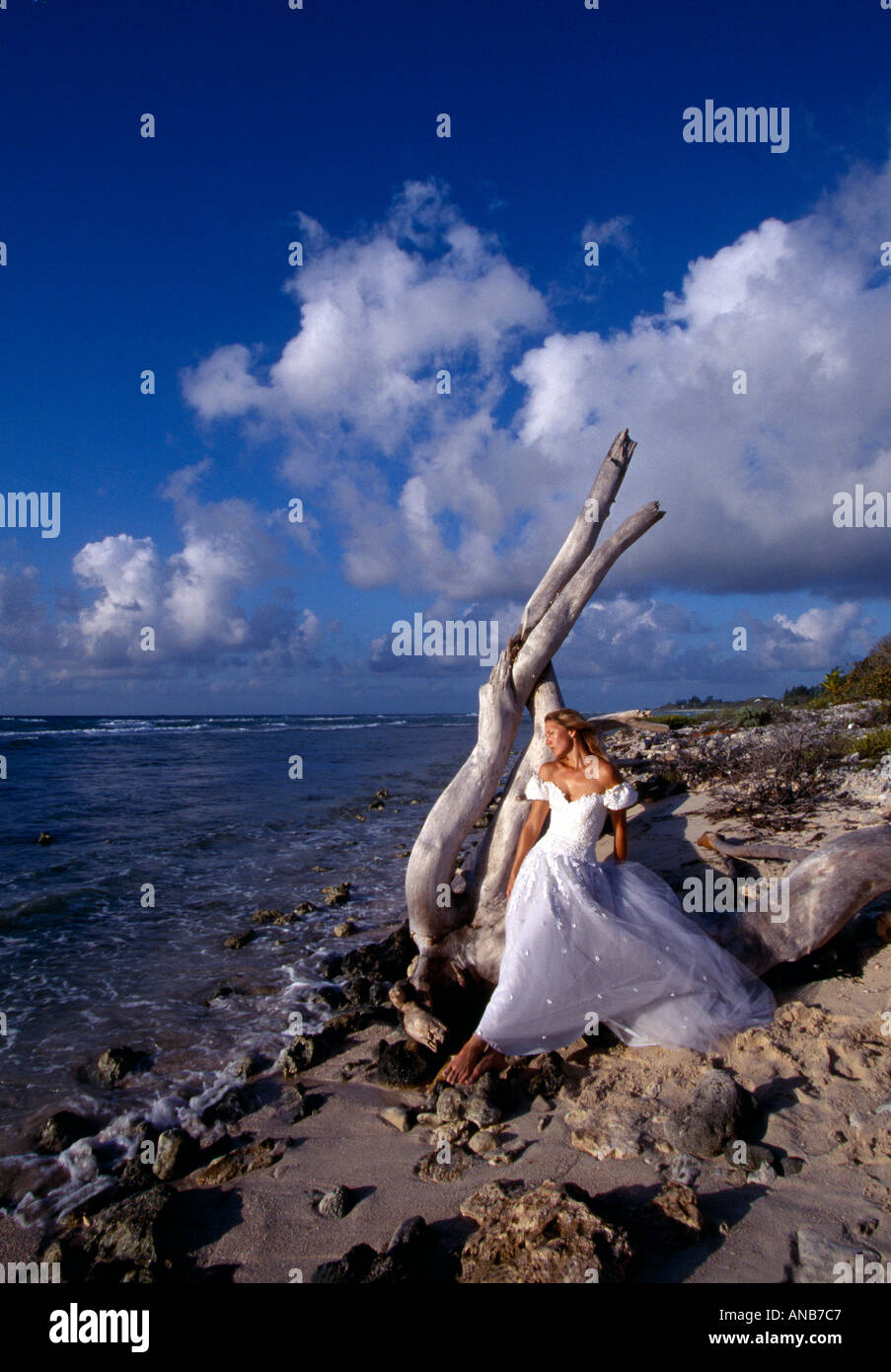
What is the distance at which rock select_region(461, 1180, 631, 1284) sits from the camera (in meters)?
3.12

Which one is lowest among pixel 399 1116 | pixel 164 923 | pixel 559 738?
pixel 164 923

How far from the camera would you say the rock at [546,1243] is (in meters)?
3.12

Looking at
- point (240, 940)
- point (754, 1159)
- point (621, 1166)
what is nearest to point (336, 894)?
point (240, 940)

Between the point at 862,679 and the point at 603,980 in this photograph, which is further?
the point at 862,679

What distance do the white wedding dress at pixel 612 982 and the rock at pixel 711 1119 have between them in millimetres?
807

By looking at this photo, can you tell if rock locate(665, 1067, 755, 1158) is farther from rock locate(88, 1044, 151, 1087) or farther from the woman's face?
rock locate(88, 1044, 151, 1087)

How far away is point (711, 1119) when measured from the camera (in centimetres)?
408

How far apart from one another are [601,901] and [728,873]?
300cm

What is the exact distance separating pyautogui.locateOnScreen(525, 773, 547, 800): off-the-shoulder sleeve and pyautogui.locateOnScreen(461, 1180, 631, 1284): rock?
3.06 m

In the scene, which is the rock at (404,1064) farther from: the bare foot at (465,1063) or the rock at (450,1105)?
the rock at (450,1105)

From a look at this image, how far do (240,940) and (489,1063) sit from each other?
4.88 metres

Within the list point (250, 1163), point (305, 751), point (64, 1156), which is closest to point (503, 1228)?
point (250, 1163)

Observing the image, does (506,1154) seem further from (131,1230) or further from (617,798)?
(617,798)

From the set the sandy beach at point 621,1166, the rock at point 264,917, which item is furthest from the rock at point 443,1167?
the rock at point 264,917
